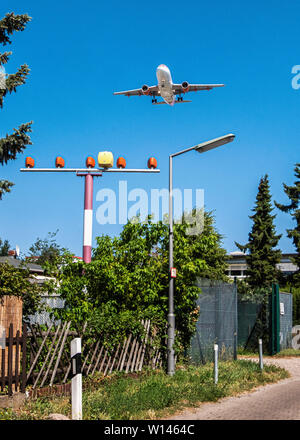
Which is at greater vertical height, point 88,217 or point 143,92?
point 143,92

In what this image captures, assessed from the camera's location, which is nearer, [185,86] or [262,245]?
[185,86]

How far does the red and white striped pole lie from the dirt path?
11.1 meters

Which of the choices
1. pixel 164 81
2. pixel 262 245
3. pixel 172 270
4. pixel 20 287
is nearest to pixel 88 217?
pixel 164 81

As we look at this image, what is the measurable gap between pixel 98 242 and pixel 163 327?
3.06 metres

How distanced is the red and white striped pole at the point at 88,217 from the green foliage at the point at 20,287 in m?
Result: 10.2

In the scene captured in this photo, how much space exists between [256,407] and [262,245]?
118 ft

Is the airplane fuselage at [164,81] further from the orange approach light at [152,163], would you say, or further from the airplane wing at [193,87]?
the orange approach light at [152,163]

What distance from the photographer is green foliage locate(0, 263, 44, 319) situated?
11531 millimetres

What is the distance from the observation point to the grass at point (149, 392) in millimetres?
9586

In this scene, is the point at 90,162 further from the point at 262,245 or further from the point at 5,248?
the point at 5,248

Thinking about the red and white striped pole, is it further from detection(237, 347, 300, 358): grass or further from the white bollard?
the white bollard

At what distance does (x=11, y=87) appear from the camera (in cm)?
1545

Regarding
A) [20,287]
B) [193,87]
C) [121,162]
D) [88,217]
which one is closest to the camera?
[20,287]

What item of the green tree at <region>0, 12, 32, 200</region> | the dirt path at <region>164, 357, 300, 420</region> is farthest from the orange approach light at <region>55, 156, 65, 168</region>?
the dirt path at <region>164, 357, 300, 420</region>
